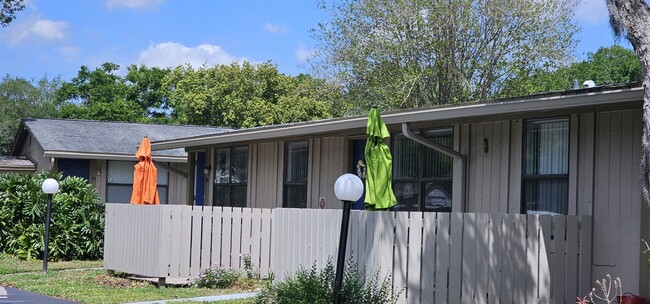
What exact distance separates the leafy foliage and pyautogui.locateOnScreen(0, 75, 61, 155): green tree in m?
28.2

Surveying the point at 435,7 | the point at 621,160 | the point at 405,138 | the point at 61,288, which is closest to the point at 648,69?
the point at 621,160

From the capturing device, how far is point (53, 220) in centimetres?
1911

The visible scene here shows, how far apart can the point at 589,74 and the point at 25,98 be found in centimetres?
3692

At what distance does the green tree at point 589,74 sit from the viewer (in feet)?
93.0

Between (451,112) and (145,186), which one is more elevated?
(451,112)

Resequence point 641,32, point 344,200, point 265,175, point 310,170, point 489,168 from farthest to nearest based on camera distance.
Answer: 1. point 265,175
2. point 310,170
3. point 489,168
4. point 344,200
5. point 641,32

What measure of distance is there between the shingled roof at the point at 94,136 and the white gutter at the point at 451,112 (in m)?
6.40

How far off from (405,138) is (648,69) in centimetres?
655

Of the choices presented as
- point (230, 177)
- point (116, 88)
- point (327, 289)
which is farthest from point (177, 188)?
point (116, 88)

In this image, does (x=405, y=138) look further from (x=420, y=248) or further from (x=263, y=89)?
(x=263, y=89)

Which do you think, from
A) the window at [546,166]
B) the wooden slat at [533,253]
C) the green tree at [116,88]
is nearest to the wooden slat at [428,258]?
the wooden slat at [533,253]

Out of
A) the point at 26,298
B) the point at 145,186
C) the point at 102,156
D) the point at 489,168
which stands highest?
the point at 102,156

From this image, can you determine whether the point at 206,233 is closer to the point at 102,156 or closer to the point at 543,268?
the point at 543,268

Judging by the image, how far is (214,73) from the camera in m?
43.8
